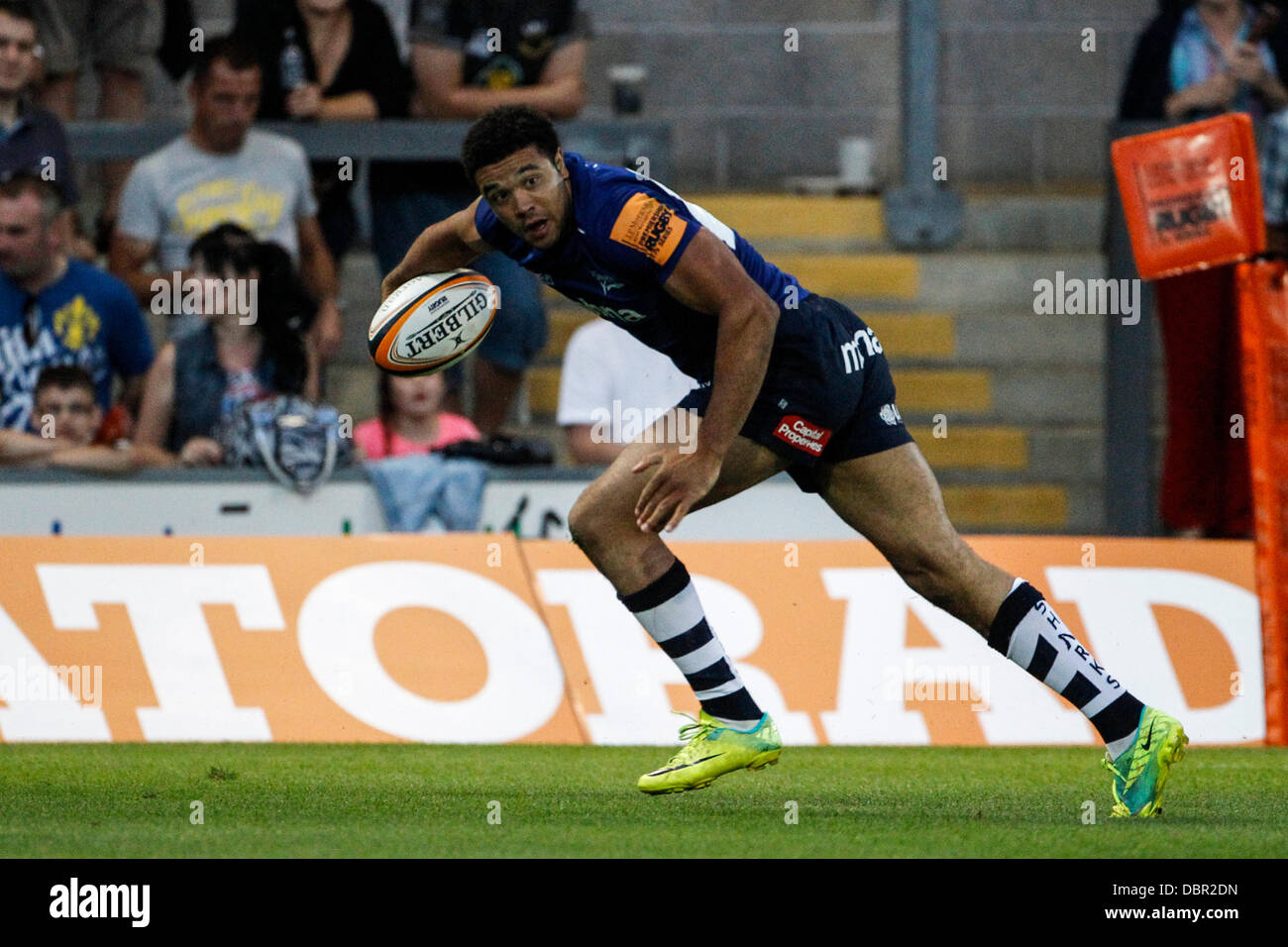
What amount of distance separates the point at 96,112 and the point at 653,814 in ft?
24.7

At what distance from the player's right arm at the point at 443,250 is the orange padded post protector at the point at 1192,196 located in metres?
3.23

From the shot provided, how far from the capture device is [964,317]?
1250cm

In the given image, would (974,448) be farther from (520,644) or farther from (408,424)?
(520,644)

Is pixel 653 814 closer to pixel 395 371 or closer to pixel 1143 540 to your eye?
pixel 395 371

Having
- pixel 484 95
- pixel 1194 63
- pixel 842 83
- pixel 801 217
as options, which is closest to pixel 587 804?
pixel 484 95

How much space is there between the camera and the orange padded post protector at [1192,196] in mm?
8391

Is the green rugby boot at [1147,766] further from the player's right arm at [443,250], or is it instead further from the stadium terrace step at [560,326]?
the stadium terrace step at [560,326]

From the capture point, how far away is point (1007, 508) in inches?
469

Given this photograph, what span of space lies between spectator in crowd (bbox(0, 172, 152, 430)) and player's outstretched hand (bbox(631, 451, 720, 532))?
484 centimetres

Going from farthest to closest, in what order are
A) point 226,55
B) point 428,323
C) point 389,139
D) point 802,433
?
point 389,139, point 226,55, point 428,323, point 802,433

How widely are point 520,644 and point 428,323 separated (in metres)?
2.39

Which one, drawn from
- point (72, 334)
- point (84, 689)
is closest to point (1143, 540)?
point (84, 689)
